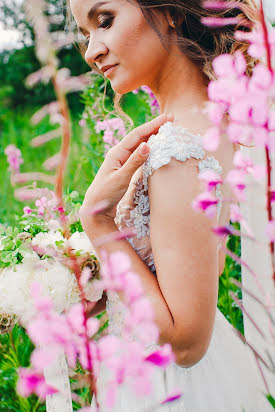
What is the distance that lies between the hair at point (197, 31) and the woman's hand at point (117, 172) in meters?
0.28

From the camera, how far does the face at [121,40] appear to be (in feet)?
3.34

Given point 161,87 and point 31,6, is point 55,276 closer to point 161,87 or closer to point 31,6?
point 161,87

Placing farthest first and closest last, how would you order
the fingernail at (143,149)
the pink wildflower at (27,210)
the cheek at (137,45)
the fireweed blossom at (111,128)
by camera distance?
the fireweed blossom at (111,128) → the pink wildflower at (27,210) → the cheek at (137,45) → the fingernail at (143,149)

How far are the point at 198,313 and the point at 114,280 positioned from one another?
0.59 meters

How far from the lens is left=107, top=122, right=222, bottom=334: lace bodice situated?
894 mm

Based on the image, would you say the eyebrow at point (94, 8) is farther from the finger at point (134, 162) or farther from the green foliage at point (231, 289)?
the green foliage at point (231, 289)

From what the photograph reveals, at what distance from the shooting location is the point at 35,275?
1091 millimetres

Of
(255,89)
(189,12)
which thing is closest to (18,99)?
(189,12)

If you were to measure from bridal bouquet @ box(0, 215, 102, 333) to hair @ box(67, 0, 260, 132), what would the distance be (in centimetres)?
54

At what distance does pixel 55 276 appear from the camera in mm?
1078

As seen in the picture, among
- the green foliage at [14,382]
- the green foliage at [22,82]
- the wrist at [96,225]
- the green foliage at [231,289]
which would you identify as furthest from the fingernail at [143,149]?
the green foliage at [22,82]

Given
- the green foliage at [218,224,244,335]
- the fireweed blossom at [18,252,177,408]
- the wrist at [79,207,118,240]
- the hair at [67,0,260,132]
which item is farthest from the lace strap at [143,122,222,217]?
the green foliage at [218,224,244,335]

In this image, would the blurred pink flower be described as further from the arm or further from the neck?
the neck

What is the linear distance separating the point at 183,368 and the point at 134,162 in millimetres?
524
